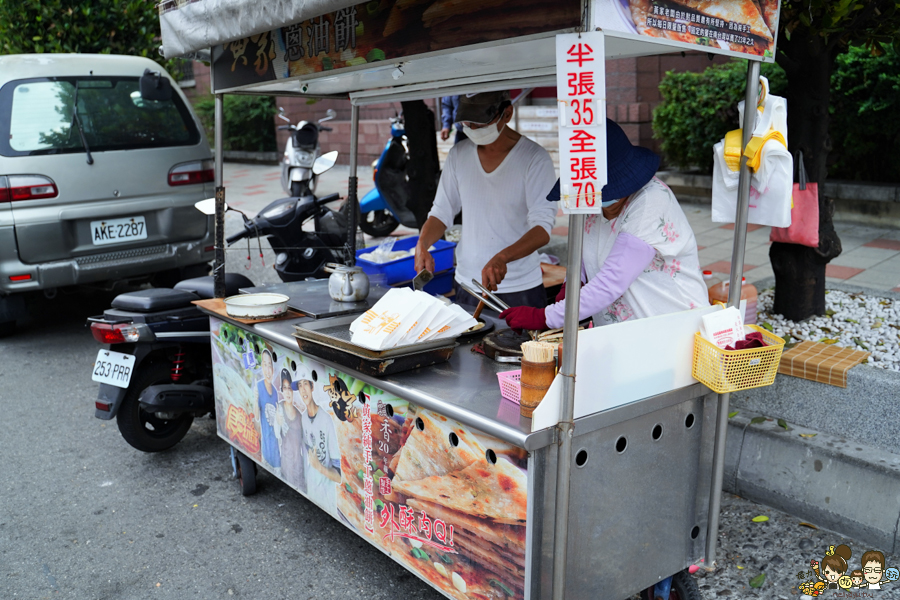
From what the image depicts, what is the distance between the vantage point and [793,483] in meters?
3.18

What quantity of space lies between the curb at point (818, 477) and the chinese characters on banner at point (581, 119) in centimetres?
193

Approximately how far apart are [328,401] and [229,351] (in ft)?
3.03

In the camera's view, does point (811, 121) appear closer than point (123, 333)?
No

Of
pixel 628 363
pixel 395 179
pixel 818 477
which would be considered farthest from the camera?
pixel 395 179

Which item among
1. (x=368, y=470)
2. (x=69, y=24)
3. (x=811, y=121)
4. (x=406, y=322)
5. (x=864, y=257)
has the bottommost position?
(x=368, y=470)

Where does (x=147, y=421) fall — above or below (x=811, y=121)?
below

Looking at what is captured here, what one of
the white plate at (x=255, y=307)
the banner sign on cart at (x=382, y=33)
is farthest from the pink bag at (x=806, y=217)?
the white plate at (x=255, y=307)

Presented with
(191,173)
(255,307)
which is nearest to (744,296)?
(255,307)

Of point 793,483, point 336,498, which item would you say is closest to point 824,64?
point 793,483

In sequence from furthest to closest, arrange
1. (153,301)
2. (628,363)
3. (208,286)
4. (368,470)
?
1. (208,286)
2. (153,301)
3. (368,470)
4. (628,363)

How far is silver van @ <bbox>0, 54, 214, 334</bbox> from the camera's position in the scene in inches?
202

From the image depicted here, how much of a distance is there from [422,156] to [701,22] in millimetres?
4063

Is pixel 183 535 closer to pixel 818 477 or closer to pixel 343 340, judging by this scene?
pixel 343 340

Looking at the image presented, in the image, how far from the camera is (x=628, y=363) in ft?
7.14
